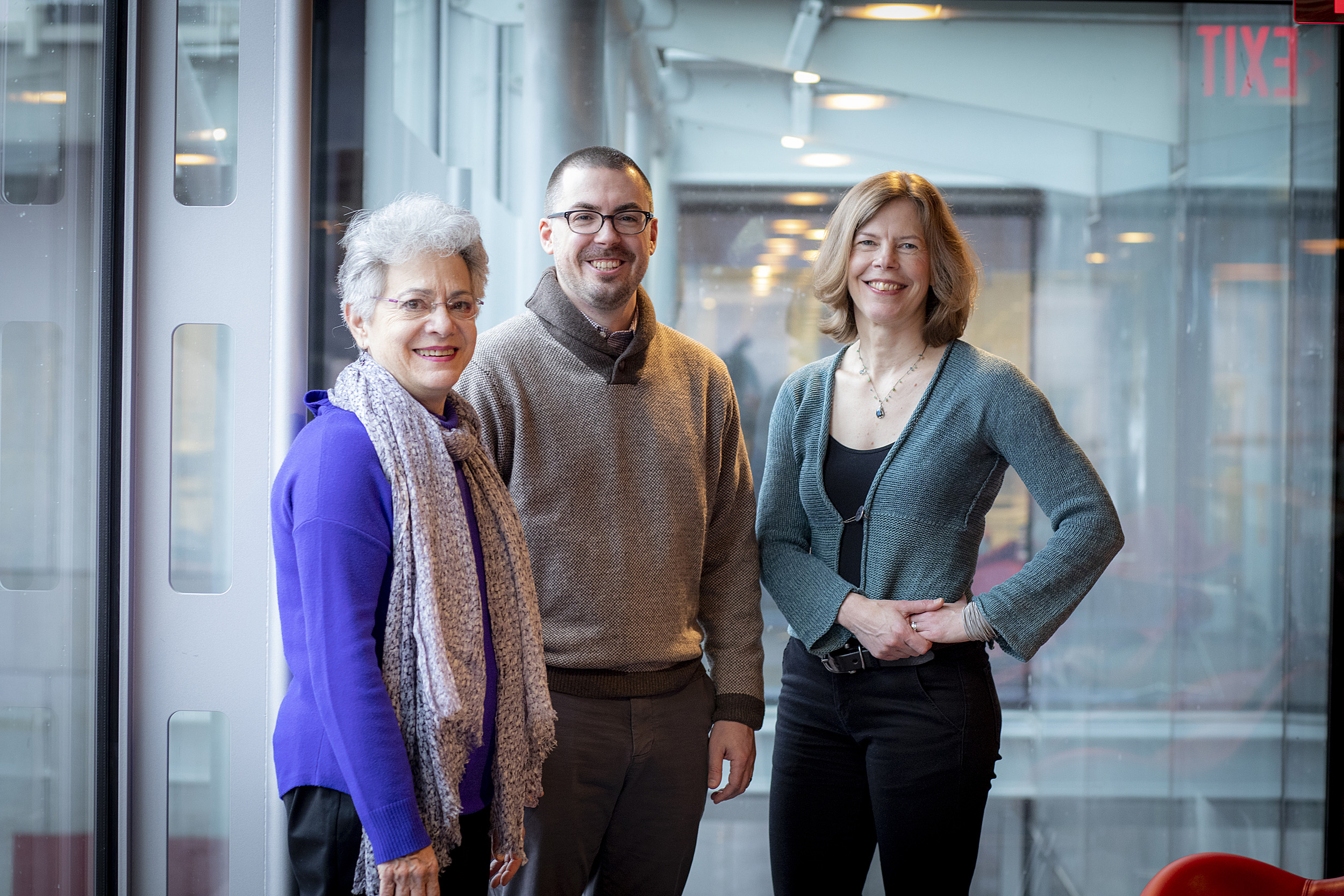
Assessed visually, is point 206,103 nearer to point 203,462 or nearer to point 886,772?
point 203,462

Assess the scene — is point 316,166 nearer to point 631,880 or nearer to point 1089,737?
point 631,880

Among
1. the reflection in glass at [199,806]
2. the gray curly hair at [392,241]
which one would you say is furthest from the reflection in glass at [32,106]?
the reflection in glass at [199,806]

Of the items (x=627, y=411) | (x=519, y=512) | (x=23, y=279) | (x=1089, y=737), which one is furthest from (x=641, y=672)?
(x=1089, y=737)

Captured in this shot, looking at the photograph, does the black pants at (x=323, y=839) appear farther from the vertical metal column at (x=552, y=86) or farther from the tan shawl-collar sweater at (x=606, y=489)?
the vertical metal column at (x=552, y=86)

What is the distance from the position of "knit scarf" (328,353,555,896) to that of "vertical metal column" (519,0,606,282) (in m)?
1.23

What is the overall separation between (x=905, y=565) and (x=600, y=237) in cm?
86

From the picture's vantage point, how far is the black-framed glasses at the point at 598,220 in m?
1.91

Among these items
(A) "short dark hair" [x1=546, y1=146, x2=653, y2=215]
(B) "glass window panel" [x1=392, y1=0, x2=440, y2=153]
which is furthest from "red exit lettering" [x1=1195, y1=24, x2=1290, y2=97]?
(B) "glass window panel" [x1=392, y1=0, x2=440, y2=153]

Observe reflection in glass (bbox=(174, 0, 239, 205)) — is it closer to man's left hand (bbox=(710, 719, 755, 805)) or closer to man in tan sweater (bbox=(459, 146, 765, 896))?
man in tan sweater (bbox=(459, 146, 765, 896))

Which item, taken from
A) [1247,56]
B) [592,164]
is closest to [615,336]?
[592,164]

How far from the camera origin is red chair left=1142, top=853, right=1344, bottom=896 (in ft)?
5.31

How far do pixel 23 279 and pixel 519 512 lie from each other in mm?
1205

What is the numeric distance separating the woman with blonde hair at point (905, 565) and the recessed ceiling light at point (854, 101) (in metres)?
0.97

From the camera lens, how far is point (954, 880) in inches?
74.9
